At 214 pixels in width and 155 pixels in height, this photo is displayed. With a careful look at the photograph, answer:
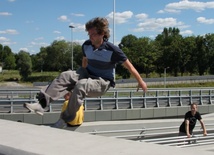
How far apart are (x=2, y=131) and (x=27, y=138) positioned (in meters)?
0.52

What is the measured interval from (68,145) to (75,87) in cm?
169

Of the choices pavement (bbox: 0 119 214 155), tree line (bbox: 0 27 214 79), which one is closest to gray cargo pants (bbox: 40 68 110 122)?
pavement (bbox: 0 119 214 155)

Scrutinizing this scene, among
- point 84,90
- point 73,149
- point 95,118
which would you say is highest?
point 84,90

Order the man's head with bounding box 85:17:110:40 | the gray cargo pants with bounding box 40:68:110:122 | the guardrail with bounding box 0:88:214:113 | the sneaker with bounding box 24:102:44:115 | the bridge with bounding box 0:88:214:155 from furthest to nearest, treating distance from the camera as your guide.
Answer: the guardrail with bounding box 0:88:214:113
the man's head with bounding box 85:17:110:40
the gray cargo pants with bounding box 40:68:110:122
the sneaker with bounding box 24:102:44:115
the bridge with bounding box 0:88:214:155

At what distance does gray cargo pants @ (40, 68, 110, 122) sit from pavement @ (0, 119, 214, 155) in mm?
973

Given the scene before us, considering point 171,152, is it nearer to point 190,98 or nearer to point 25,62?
point 190,98

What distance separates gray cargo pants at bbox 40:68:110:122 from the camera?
4926 mm

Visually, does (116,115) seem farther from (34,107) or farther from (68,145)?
(68,145)

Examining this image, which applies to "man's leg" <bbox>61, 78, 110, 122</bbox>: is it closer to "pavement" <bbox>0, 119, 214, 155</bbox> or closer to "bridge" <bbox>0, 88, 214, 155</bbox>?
"bridge" <bbox>0, 88, 214, 155</bbox>

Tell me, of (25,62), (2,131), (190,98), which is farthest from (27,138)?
(25,62)

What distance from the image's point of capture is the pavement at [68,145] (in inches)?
121

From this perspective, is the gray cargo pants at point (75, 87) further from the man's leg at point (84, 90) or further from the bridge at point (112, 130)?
the bridge at point (112, 130)

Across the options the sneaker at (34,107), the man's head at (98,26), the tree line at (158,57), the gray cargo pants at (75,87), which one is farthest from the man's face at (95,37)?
the tree line at (158,57)

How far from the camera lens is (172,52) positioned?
89.9 metres
